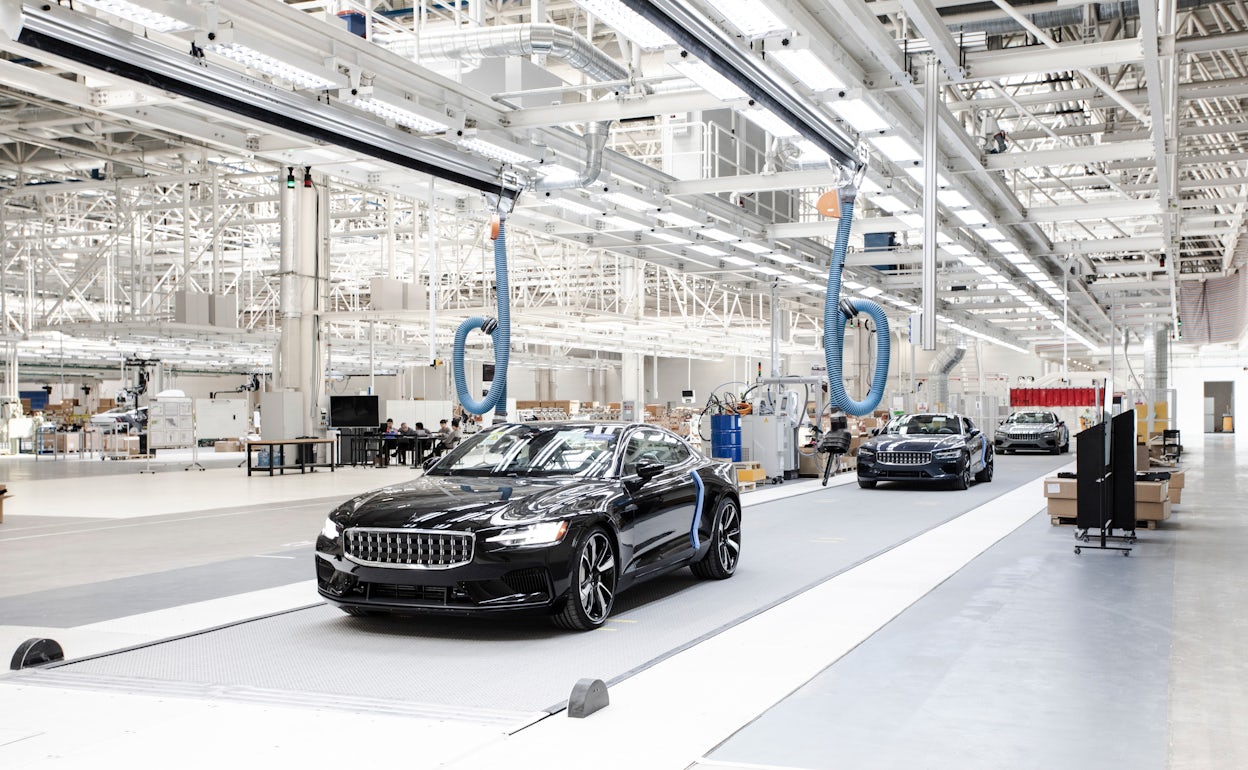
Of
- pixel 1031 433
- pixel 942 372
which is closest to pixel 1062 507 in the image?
pixel 1031 433

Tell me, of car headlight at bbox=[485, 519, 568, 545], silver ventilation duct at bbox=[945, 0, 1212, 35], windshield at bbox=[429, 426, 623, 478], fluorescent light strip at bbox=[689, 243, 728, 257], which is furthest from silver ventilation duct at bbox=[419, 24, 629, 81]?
fluorescent light strip at bbox=[689, 243, 728, 257]

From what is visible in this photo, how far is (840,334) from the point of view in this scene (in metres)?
8.19

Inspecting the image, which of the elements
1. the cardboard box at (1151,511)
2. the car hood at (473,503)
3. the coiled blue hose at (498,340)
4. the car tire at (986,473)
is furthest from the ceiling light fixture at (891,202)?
the car hood at (473,503)

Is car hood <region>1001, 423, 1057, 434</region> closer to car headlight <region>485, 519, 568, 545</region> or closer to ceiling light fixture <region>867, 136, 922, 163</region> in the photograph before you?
ceiling light fixture <region>867, 136, 922, 163</region>

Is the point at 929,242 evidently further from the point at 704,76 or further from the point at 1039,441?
the point at 1039,441

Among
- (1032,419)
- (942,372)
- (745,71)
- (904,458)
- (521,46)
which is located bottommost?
(904,458)

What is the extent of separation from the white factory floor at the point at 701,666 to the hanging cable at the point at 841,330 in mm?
1424

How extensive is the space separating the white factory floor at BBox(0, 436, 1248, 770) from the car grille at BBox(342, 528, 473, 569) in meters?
0.48

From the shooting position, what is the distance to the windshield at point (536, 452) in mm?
7430

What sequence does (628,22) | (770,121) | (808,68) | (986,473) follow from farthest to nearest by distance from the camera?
(986,473), (770,121), (808,68), (628,22)

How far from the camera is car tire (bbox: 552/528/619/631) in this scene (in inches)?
251

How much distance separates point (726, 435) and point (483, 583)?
44.3 feet

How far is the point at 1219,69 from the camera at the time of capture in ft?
54.4

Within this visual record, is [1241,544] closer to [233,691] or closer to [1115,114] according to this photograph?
[1115,114]
